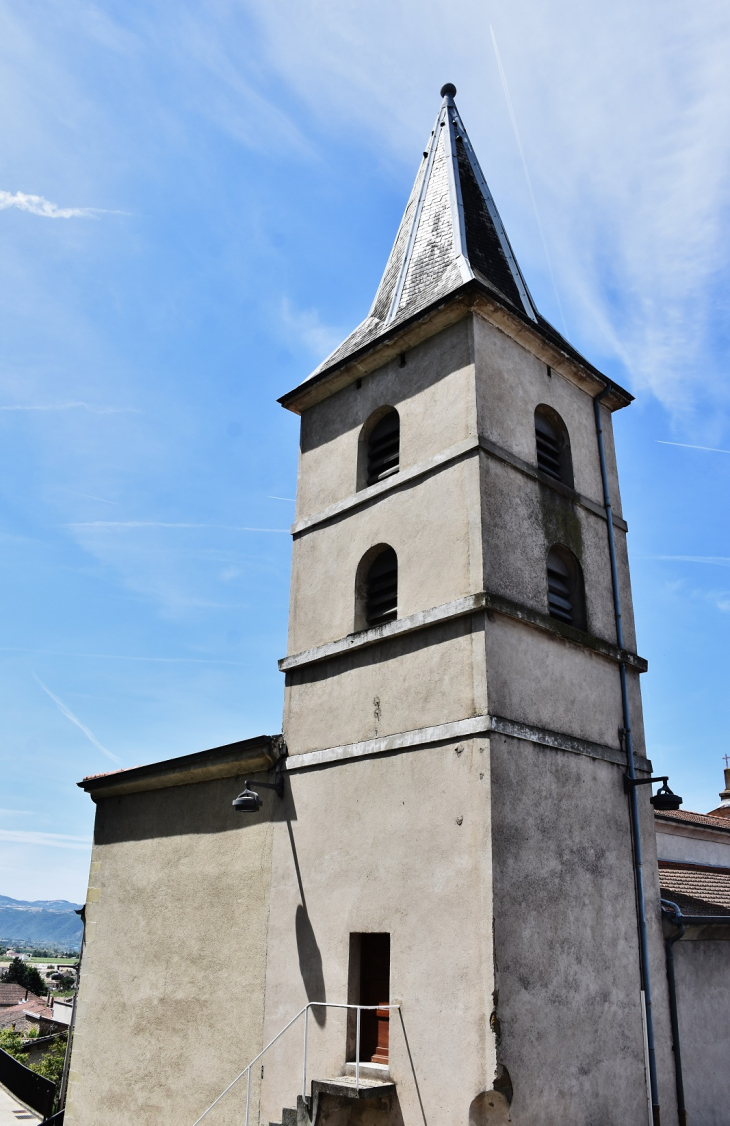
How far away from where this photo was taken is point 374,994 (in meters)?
9.52

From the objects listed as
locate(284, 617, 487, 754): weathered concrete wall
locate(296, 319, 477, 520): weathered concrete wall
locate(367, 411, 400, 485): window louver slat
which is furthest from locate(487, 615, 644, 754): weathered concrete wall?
locate(367, 411, 400, 485): window louver slat

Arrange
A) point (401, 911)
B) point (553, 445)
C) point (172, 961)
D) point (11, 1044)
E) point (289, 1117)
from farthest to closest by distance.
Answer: point (11, 1044)
point (553, 445)
point (172, 961)
point (401, 911)
point (289, 1117)

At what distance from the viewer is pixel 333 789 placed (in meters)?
10.7

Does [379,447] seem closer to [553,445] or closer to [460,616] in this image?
[553,445]

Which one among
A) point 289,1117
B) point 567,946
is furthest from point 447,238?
point 289,1117

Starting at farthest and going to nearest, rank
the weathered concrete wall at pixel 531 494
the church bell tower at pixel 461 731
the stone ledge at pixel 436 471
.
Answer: the stone ledge at pixel 436 471
the weathered concrete wall at pixel 531 494
the church bell tower at pixel 461 731

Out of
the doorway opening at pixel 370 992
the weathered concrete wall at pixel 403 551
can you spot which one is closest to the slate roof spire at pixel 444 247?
the weathered concrete wall at pixel 403 551

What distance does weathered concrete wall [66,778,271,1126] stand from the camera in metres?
11.3

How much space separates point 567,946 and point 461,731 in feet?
8.45

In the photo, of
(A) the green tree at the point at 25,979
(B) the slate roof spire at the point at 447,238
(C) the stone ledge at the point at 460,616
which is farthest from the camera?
(A) the green tree at the point at 25,979

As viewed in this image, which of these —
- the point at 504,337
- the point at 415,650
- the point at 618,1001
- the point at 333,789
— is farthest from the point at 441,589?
the point at 618,1001

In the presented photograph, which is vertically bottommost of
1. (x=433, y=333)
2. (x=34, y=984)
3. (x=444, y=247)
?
(x=34, y=984)

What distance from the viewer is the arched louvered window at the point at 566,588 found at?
11.3 m

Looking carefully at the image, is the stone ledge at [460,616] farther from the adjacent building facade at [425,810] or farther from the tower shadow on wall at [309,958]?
the tower shadow on wall at [309,958]
